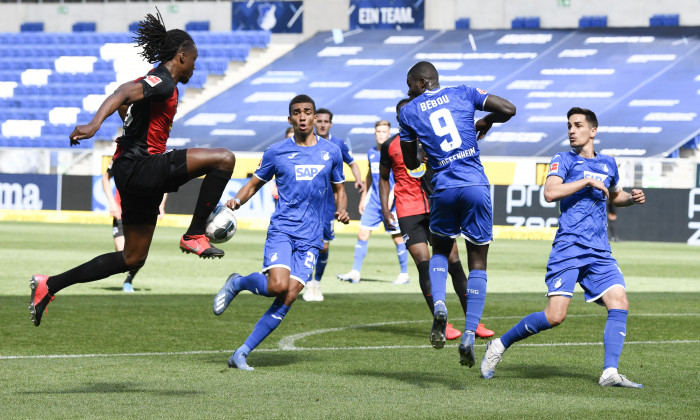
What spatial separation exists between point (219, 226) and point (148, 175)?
0.60 m

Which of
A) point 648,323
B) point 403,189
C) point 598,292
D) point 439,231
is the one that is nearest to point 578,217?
point 598,292

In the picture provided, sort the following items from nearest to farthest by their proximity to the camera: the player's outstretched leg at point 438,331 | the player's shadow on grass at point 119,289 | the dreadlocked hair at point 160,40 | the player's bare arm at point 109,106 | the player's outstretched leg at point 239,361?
1. the player's bare arm at point 109,106
2. the player's outstretched leg at point 438,331
3. the dreadlocked hair at point 160,40
4. the player's outstretched leg at point 239,361
5. the player's shadow on grass at point 119,289

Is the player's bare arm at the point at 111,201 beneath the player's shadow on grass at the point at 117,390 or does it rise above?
above

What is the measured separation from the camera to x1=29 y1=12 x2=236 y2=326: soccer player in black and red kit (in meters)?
7.30

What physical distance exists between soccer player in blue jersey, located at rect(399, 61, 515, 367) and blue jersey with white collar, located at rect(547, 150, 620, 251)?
1.76 ft

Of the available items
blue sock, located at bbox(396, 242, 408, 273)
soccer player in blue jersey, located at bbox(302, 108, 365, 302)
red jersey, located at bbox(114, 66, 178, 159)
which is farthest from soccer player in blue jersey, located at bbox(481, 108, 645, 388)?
blue sock, located at bbox(396, 242, 408, 273)

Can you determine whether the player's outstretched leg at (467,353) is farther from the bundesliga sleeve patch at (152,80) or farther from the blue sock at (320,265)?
the blue sock at (320,265)

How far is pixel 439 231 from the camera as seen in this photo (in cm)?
820

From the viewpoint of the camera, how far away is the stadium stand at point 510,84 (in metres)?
36.3

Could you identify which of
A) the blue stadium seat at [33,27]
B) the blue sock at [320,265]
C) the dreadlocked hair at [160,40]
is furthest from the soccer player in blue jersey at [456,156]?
the blue stadium seat at [33,27]

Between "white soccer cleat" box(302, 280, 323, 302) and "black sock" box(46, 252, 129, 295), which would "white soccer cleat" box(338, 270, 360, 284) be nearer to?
"white soccer cleat" box(302, 280, 323, 302)

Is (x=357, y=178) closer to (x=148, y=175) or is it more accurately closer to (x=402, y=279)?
(x=402, y=279)

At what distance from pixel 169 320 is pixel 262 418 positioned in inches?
211

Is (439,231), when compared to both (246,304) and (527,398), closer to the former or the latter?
(527,398)
